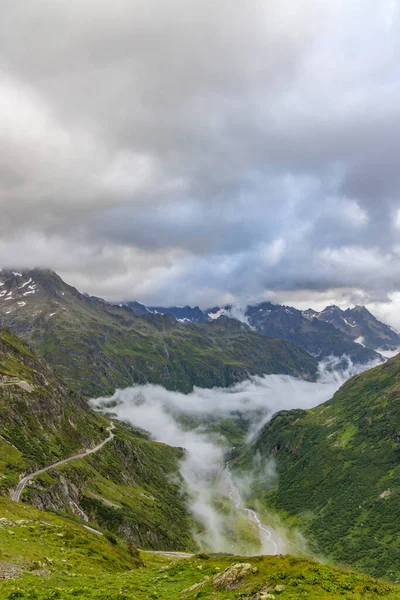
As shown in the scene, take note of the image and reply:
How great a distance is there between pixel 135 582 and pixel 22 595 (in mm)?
22152

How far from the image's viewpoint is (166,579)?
5541cm

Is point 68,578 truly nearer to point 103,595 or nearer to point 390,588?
point 103,595

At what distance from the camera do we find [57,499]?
18588 cm

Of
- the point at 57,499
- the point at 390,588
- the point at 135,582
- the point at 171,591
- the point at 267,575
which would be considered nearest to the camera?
the point at 390,588

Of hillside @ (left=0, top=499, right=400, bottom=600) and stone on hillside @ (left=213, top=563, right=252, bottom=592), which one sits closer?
hillside @ (left=0, top=499, right=400, bottom=600)

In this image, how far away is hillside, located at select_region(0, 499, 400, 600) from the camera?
1459 inches

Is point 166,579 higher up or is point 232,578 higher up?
point 232,578

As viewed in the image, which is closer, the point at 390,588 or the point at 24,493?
the point at 390,588

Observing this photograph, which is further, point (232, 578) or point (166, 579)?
point (166, 579)

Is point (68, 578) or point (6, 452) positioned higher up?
point (68, 578)

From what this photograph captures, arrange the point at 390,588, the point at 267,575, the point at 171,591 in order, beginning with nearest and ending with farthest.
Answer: the point at 390,588, the point at 267,575, the point at 171,591

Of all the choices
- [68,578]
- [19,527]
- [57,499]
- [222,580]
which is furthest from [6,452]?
[222,580]

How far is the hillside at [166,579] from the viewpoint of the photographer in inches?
1459

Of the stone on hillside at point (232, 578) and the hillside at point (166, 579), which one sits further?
the stone on hillside at point (232, 578)
